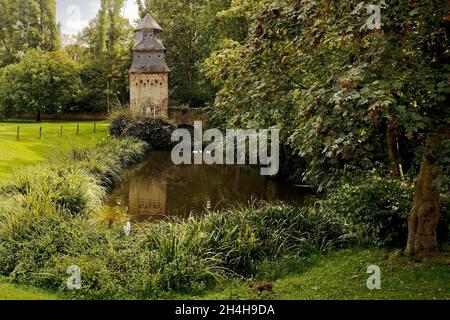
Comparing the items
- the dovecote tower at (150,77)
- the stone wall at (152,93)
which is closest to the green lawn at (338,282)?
the dovecote tower at (150,77)

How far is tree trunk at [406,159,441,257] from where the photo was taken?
6887 millimetres

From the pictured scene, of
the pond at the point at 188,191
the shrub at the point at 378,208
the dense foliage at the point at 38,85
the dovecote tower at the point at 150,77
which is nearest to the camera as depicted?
the shrub at the point at 378,208

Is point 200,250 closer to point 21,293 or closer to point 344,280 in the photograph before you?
point 344,280

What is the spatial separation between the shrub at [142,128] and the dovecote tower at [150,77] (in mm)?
6870

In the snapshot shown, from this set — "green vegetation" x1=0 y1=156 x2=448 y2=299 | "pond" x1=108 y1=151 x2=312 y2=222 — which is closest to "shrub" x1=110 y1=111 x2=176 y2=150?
"pond" x1=108 y1=151 x2=312 y2=222

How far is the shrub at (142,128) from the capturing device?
30.0m

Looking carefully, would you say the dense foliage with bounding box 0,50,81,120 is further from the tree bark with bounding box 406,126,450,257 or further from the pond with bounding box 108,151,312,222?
the tree bark with bounding box 406,126,450,257

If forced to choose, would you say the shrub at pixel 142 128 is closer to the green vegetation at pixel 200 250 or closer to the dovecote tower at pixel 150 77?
the dovecote tower at pixel 150 77

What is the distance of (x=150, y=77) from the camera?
1513 inches

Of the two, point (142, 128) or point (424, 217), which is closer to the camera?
point (424, 217)

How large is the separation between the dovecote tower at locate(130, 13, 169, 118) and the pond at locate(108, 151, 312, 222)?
14.6 meters

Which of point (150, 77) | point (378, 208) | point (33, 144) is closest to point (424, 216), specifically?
point (378, 208)

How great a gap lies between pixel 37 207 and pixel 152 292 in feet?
13.7

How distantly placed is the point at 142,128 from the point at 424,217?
2536 centimetres
